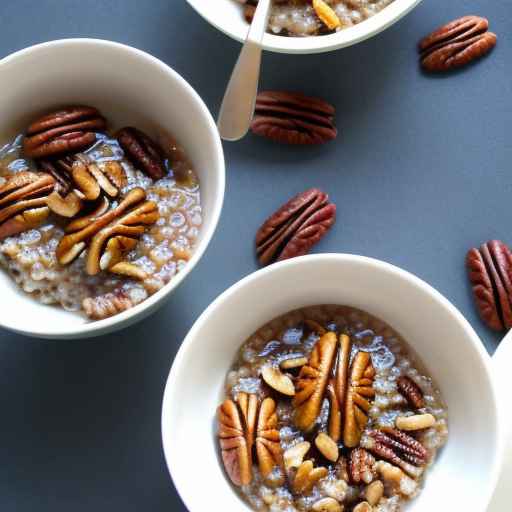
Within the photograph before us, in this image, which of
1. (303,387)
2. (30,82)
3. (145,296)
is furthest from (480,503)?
(30,82)

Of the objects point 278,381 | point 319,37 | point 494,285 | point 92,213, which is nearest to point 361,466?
point 278,381

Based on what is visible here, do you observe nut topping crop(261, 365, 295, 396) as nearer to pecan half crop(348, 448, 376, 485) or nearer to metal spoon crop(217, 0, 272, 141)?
pecan half crop(348, 448, 376, 485)

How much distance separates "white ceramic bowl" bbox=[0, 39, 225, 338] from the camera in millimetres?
1238

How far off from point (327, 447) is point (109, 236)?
0.42 m

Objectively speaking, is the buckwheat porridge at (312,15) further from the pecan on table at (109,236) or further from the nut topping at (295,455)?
the nut topping at (295,455)

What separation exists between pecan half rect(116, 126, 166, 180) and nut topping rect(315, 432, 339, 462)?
1.44ft

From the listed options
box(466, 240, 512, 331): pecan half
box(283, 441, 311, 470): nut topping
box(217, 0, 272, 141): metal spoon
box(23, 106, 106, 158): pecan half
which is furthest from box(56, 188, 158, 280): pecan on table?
box(466, 240, 512, 331): pecan half

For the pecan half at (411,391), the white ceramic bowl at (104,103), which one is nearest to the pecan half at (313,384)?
the pecan half at (411,391)

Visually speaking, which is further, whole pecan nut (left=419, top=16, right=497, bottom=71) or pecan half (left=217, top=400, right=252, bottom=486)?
whole pecan nut (left=419, top=16, right=497, bottom=71)

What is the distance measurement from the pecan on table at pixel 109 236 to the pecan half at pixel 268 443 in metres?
0.25

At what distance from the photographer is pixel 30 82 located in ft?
4.28

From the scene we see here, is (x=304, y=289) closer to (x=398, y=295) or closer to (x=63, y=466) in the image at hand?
(x=398, y=295)

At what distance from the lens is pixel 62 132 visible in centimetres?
133

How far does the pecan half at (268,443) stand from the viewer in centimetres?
123
